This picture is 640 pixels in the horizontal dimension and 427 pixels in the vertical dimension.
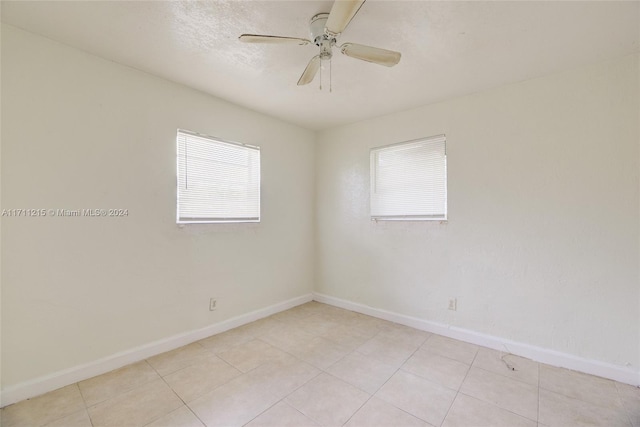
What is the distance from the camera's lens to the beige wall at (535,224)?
2146 millimetres

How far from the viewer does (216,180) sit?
2.98 meters

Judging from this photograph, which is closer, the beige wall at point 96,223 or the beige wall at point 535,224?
the beige wall at point 96,223

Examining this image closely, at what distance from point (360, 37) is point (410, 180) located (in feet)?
5.72

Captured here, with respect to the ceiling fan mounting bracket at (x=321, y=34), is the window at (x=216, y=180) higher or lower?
lower

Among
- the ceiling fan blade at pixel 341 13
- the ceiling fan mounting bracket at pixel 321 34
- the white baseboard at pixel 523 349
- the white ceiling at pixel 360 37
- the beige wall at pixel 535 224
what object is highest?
the white ceiling at pixel 360 37

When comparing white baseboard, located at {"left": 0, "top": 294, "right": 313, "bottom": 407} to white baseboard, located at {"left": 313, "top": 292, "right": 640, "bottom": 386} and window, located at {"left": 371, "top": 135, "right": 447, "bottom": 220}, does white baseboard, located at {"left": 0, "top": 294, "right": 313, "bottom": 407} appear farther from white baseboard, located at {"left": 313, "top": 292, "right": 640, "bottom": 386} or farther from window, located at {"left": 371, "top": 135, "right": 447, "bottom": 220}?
window, located at {"left": 371, "top": 135, "right": 447, "bottom": 220}

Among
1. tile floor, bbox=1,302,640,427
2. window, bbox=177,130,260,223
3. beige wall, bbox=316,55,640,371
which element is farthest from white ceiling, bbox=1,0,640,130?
tile floor, bbox=1,302,640,427

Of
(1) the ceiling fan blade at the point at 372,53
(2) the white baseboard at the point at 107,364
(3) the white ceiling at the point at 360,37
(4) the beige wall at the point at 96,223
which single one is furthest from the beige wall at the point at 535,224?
(4) the beige wall at the point at 96,223

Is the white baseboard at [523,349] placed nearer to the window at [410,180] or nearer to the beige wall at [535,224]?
the beige wall at [535,224]

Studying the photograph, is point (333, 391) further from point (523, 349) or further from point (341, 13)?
point (341, 13)

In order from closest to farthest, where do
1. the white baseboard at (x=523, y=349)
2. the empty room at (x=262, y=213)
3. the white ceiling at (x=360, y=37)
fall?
the white ceiling at (x=360, y=37) → the empty room at (x=262, y=213) → the white baseboard at (x=523, y=349)

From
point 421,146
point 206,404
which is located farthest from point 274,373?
point 421,146

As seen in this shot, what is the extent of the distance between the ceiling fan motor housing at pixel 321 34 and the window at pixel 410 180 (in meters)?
1.76

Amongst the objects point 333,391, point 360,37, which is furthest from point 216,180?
point 333,391
